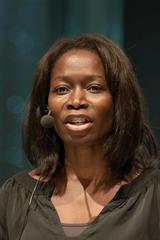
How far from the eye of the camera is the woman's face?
1.17m

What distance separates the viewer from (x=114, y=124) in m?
1.23

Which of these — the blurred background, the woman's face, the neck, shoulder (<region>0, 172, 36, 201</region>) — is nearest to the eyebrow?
the woman's face

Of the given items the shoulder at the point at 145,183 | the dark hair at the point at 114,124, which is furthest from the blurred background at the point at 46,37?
the shoulder at the point at 145,183

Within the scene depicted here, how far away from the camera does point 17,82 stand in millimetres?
2008

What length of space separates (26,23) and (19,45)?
10 cm

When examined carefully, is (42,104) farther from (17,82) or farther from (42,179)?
(17,82)

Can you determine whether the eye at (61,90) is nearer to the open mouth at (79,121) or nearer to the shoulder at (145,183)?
the open mouth at (79,121)

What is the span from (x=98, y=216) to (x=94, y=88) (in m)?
0.30

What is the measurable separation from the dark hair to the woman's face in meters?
0.02

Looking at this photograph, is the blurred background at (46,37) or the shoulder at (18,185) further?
the blurred background at (46,37)

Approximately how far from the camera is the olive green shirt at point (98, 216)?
1146mm

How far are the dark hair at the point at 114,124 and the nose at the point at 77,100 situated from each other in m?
0.08

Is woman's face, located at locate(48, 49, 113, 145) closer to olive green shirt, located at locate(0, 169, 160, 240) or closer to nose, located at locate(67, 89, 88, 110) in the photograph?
nose, located at locate(67, 89, 88, 110)

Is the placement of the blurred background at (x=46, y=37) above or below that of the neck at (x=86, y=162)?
above
